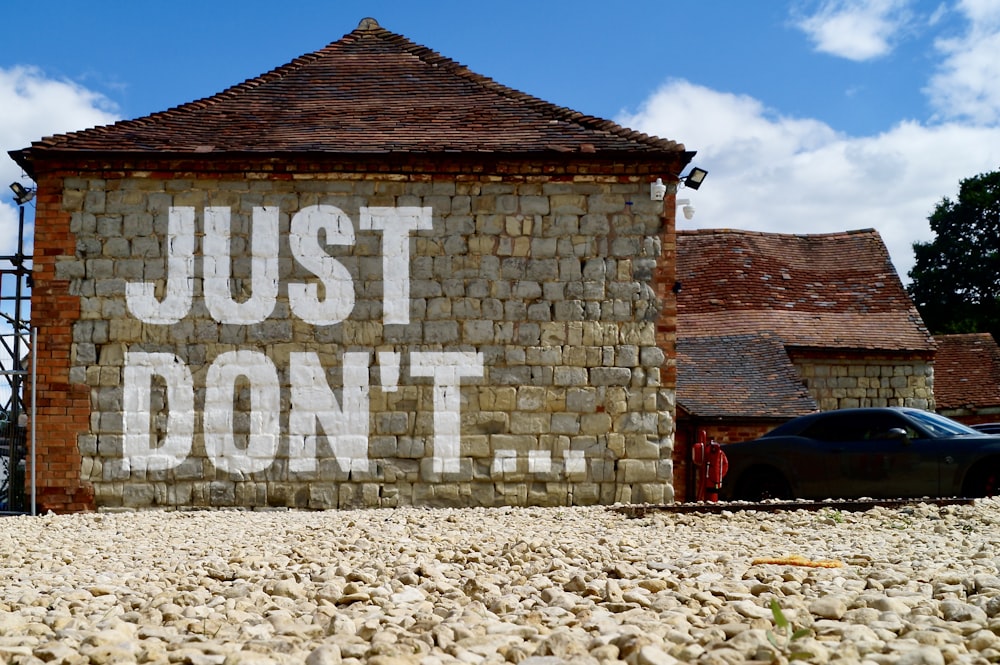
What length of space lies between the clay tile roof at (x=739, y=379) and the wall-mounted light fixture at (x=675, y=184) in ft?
19.5

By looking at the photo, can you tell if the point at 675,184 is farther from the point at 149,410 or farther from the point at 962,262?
the point at 962,262

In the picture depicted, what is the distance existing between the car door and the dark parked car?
11mm

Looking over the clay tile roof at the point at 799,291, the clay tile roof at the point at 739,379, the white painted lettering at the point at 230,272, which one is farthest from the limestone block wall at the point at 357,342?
the clay tile roof at the point at 799,291

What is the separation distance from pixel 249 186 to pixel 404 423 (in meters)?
3.50

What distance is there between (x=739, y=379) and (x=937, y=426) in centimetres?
791

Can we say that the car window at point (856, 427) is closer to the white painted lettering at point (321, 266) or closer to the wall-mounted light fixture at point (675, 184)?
the wall-mounted light fixture at point (675, 184)

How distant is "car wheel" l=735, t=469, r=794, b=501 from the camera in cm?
1241

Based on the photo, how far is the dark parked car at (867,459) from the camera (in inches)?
443

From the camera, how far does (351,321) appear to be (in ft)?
39.5

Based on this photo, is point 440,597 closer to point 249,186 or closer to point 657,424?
point 657,424

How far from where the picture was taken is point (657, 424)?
39.8 ft

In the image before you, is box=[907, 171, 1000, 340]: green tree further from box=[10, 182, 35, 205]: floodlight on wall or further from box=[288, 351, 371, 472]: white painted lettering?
box=[10, 182, 35, 205]: floodlight on wall

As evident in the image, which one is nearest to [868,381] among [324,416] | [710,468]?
[710,468]

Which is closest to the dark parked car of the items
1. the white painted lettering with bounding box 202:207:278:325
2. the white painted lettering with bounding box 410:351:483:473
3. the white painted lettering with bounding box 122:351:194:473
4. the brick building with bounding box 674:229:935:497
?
the white painted lettering with bounding box 410:351:483:473
